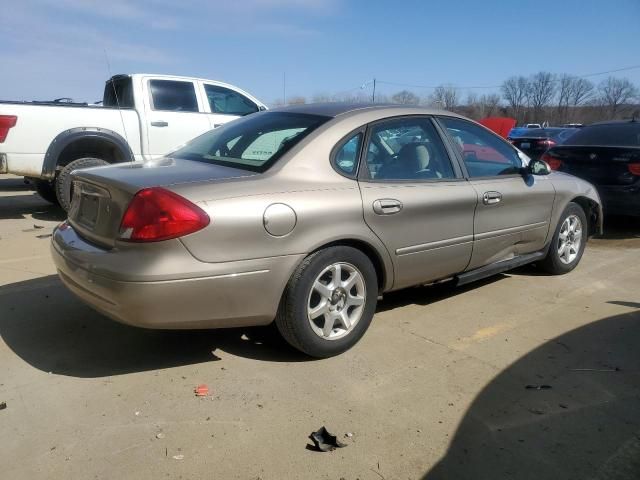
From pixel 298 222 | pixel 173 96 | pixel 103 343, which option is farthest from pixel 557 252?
pixel 173 96

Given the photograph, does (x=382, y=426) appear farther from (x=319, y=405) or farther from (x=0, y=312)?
(x=0, y=312)

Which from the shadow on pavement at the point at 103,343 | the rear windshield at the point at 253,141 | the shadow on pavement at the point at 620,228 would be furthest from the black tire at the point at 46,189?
the shadow on pavement at the point at 620,228

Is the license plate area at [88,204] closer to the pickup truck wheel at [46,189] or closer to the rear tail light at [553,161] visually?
the pickup truck wheel at [46,189]

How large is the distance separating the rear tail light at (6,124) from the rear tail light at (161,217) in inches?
190

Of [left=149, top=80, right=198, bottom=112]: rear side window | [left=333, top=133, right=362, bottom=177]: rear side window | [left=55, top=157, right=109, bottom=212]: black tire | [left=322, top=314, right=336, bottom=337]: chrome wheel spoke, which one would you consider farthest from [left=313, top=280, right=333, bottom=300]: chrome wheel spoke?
[left=149, top=80, right=198, bottom=112]: rear side window

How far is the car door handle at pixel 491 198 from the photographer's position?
14.0ft

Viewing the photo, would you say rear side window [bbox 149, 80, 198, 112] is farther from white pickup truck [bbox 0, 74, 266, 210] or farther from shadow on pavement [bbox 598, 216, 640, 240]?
shadow on pavement [bbox 598, 216, 640, 240]

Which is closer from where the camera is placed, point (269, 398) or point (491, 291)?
point (269, 398)

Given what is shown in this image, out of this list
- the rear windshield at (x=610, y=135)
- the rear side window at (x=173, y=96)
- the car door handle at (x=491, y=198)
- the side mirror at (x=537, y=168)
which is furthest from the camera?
the rear side window at (x=173, y=96)

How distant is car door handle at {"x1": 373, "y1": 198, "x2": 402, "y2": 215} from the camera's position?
139 inches

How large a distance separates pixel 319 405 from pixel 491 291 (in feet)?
8.15

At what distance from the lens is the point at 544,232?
4961 mm

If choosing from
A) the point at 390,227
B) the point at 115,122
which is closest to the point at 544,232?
the point at 390,227

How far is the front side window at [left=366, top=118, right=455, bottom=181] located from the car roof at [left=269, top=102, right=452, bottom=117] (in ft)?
0.35
